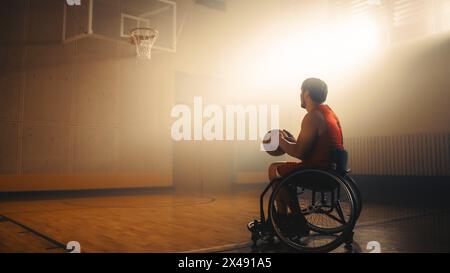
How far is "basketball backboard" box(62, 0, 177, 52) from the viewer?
19.9ft

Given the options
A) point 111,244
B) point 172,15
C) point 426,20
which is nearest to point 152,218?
point 111,244

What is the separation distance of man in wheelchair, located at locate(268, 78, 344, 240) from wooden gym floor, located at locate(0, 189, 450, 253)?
1.21 feet

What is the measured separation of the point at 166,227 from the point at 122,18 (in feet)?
13.4

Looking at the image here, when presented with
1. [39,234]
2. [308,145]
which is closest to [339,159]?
[308,145]

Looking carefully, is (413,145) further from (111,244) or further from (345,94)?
(111,244)

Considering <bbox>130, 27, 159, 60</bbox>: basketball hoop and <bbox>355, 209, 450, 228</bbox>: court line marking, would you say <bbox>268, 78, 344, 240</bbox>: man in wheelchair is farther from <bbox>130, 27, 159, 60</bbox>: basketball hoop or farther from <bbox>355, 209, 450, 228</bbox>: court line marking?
<bbox>130, 27, 159, 60</bbox>: basketball hoop

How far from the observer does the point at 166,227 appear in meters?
3.18

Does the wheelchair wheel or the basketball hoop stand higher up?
the basketball hoop

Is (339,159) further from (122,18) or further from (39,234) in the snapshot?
(122,18)

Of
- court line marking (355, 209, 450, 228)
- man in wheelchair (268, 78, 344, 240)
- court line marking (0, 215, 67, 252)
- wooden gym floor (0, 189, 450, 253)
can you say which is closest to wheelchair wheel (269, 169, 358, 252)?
man in wheelchair (268, 78, 344, 240)

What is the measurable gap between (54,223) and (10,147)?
262 cm

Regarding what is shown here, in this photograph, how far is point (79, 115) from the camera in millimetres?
6047
